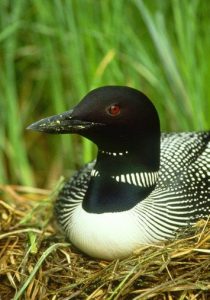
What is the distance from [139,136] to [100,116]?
0.19 metres

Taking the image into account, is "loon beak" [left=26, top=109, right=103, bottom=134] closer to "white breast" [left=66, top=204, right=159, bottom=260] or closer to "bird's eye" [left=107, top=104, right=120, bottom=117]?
"bird's eye" [left=107, top=104, right=120, bottom=117]

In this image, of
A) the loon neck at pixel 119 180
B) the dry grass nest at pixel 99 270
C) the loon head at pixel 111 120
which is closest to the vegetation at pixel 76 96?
the dry grass nest at pixel 99 270

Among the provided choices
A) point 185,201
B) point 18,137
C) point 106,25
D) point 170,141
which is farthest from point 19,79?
point 185,201

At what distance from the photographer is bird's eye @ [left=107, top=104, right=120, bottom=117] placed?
9.36 ft

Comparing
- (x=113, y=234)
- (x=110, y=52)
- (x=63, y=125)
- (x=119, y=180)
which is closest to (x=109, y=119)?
(x=63, y=125)

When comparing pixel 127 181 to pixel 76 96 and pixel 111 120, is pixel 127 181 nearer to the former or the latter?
pixel 111 120

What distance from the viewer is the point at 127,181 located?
3.01 meters

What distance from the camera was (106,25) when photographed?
3896 millimetres

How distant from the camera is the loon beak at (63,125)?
2842 millimetres

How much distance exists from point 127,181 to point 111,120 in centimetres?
26

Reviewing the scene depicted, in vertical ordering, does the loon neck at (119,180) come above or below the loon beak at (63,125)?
below

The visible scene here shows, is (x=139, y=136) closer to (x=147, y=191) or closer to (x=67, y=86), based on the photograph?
(x=147, y=191)

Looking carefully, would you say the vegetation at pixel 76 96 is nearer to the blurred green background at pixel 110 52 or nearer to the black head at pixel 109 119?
the blurred green background at pixel 110 52

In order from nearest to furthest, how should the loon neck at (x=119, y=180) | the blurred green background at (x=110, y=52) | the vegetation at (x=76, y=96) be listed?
the vegetation at (x=76, y=96) < the loon neck at (x=119, y=180) < the blurred green background at (x=110, y=52)
